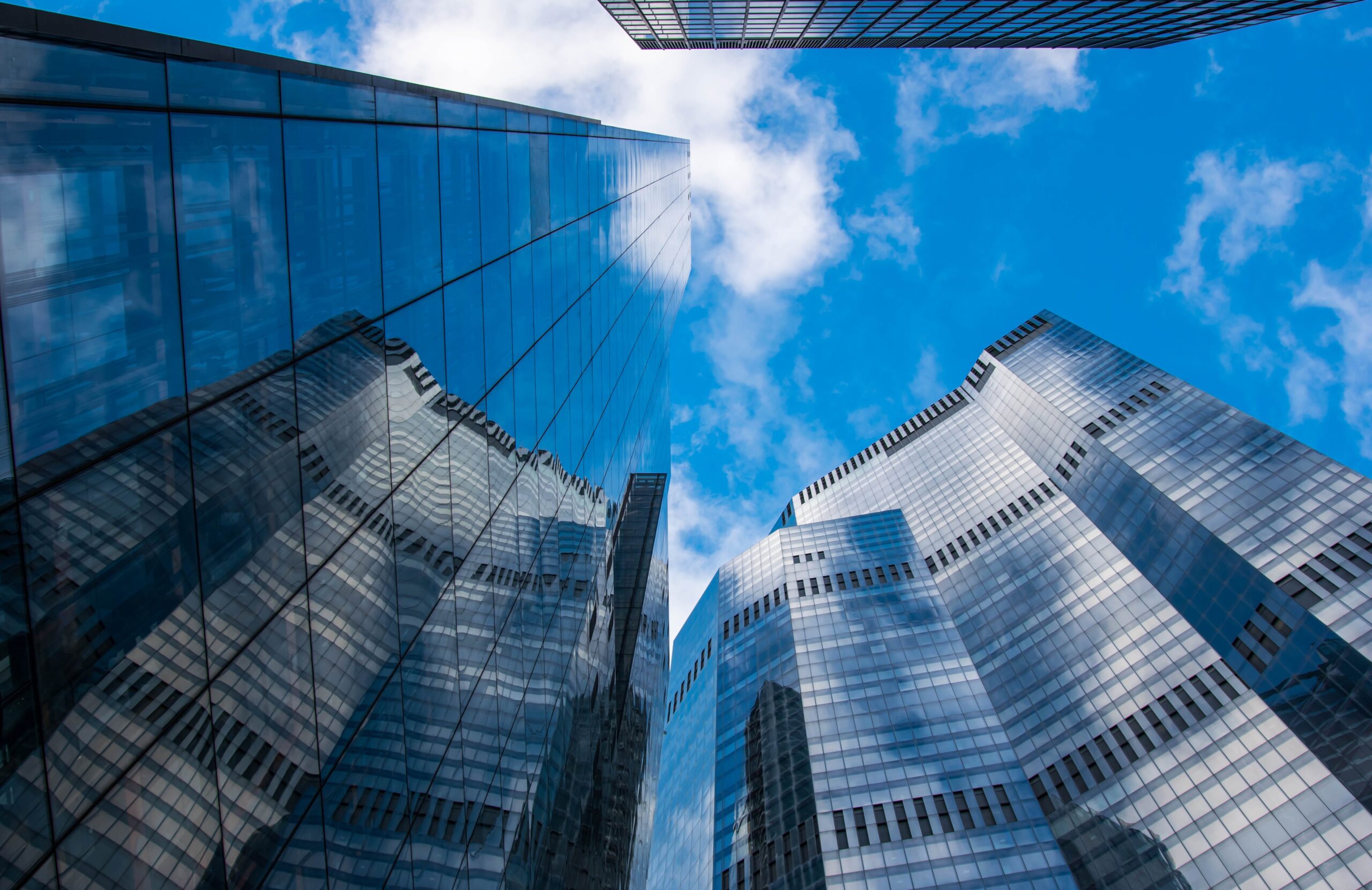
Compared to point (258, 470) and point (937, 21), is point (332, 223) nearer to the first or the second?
point (258, 470)

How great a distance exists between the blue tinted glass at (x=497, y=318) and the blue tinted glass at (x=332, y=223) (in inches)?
190

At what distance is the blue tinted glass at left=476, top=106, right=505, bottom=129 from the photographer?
52.5 feet

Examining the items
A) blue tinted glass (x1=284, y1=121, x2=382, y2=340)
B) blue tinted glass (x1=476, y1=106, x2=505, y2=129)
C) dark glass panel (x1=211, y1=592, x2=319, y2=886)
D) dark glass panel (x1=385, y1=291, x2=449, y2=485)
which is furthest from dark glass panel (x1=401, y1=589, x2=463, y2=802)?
blue tinted glass (x1=476, y1=106, x2=505, y2=129)

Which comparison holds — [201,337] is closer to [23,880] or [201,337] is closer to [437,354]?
[23,880]

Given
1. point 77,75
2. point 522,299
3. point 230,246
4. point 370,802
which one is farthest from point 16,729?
point 522,299

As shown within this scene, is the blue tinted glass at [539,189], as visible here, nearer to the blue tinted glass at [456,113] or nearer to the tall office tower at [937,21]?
the blue tinted glass at [456,113]

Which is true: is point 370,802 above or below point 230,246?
below

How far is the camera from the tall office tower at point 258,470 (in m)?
5.44

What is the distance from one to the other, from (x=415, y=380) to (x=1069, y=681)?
94.0 m

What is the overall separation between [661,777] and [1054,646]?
63045mm

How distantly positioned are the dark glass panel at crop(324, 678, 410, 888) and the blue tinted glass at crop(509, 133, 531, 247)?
1111 cm

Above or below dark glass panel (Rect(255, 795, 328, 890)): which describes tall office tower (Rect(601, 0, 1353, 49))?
above

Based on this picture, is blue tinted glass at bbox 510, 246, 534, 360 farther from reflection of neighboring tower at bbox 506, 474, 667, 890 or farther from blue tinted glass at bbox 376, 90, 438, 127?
reflection of neighboring tower at bbox 506, 474, 667, 890

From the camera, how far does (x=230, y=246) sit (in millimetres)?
7488
